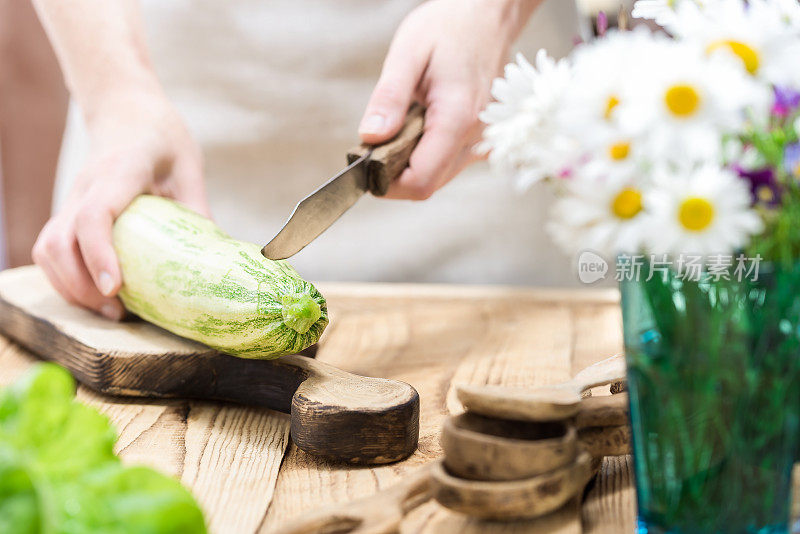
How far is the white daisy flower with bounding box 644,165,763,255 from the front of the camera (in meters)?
0.59

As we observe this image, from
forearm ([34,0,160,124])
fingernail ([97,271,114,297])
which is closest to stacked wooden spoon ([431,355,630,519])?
fingernail ([97,271,114,297])

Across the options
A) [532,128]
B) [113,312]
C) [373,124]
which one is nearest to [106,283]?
[113,312]

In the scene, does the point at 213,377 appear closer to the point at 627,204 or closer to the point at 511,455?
the point at 511,455

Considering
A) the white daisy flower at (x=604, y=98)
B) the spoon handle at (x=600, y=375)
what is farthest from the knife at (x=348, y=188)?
the white daisy flower at (x=604, y=98)

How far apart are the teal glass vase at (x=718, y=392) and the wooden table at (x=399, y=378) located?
0.17 m

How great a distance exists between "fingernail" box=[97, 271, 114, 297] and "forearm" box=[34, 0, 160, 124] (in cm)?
48

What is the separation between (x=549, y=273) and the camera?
2131 mm

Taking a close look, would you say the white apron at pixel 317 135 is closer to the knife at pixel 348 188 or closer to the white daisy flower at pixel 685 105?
the knife at pixel 348 188

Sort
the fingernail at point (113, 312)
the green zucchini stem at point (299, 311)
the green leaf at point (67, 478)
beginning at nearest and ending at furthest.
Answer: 1. the green leaf at point (67, 478)
2. the green zucchini stem at point (299, 311)
3. the fingernail at point (113, 312)

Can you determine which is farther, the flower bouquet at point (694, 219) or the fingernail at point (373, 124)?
the fingernail at point (373, 124)

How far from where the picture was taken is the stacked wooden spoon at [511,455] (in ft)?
2.52

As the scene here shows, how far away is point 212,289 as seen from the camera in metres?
1.22

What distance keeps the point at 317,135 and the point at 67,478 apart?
4.98ft

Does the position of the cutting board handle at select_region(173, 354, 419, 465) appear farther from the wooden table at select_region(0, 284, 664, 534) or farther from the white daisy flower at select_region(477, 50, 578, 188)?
the white daisy flower at select_region(477, 50, 578, 188)
